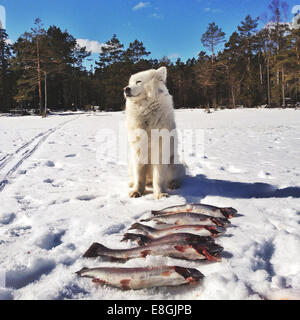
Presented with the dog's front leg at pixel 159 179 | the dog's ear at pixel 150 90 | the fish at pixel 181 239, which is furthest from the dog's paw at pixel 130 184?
the fish at pixel 181 239

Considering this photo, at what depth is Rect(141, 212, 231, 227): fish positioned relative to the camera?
254 cm

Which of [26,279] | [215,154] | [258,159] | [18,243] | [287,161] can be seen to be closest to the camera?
[26,279]

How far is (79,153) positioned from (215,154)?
12.3 feet

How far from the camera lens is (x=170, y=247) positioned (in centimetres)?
204

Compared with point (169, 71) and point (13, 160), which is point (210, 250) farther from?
point (169, 71)

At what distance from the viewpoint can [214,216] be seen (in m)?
2.73

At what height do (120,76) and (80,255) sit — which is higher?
(120,76)

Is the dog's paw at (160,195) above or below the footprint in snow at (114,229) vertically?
above

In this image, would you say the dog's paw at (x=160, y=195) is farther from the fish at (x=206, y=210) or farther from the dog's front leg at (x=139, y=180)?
the fish at (x=206, y=210)

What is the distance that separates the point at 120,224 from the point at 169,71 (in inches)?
1598

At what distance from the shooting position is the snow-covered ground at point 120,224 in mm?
1687

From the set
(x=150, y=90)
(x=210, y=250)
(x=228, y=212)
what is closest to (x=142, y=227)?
(x=210, y=250)
